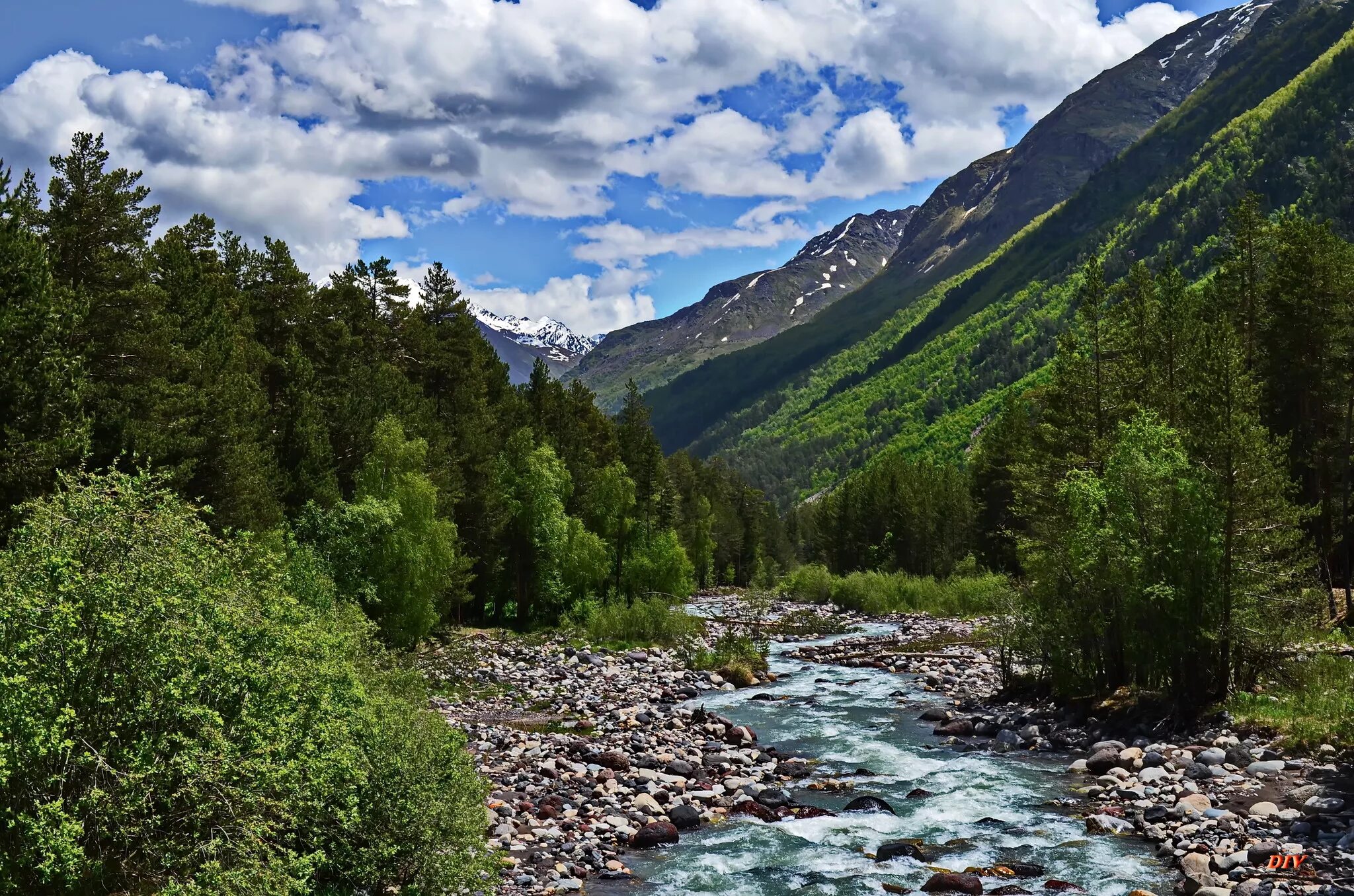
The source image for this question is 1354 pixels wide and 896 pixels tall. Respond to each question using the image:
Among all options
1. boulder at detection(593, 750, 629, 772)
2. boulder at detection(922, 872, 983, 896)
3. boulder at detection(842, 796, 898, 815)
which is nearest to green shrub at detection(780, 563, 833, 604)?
boulder at detection(593, 750, 629, 772)

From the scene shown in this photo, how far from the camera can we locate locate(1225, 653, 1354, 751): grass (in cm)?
2317

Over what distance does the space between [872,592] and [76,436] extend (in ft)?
230

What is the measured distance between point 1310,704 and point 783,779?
567 inches

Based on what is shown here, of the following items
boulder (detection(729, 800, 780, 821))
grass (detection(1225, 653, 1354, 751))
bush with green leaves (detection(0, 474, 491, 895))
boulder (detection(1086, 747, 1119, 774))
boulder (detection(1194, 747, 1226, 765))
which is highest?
bush with green leaves (detection(0, 474, 491, 895))

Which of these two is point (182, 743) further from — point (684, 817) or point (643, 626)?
point (643, 626)

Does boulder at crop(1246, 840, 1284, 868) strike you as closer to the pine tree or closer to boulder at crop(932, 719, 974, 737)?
boulder at crop(932, 719, 974, 737)

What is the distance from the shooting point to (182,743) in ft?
37.1

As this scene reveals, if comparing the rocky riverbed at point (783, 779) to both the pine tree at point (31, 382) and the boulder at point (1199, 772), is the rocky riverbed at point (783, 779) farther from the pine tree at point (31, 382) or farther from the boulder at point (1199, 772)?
the pine tree at point (31, 382)

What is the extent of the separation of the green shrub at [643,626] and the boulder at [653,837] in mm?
35459

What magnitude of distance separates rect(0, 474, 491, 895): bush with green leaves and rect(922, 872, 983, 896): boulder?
8.55 meters

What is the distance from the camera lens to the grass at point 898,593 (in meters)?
74.8

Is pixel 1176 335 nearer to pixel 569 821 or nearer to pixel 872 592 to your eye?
pixel 569 821

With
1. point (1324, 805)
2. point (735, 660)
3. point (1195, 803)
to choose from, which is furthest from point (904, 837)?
point (735, 660)

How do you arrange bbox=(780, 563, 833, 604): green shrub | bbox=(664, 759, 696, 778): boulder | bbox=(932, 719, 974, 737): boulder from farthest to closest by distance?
bbox=(780, 563, 833, 604): green shrub < bbox=(932, 719, 974, 737): boulder < bbox=(664, 759, 696, 778): boulder
